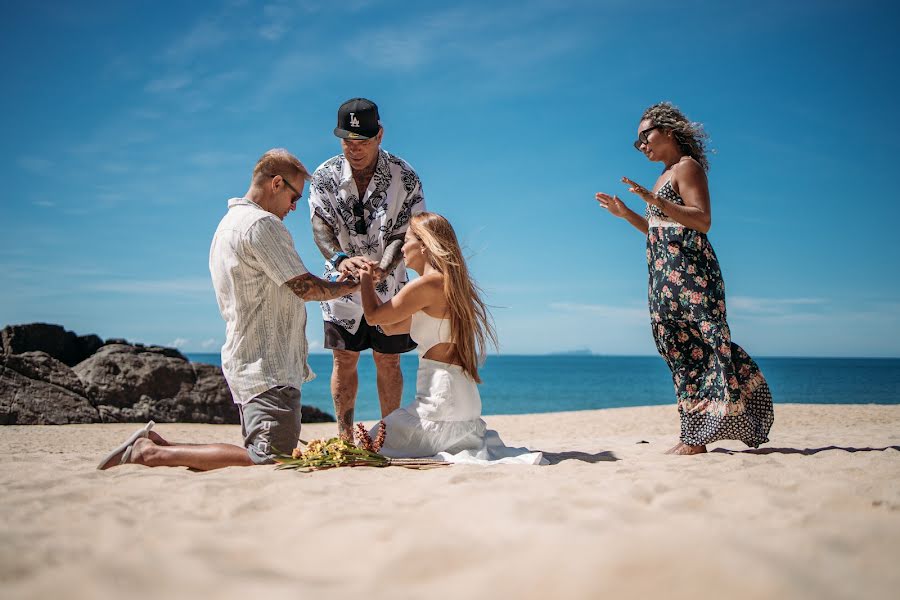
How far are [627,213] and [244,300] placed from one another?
2.85 m

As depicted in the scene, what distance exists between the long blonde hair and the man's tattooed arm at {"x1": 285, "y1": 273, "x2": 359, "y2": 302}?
686 millimetres

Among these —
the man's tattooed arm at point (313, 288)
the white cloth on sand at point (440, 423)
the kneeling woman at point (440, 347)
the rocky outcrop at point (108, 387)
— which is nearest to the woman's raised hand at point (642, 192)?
Answer: the kneeling woman at point (440, 347)

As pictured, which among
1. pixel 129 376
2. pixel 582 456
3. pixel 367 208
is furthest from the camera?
pixel 129 376

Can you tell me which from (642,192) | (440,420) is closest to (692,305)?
(642,192)

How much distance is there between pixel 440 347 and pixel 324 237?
160 centimetres

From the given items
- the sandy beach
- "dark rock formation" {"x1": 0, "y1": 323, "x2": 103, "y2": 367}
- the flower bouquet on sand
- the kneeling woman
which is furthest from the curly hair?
"dark rock formation" {"x1": 0, "y1": 323, "x2": 103, "y2": 367}

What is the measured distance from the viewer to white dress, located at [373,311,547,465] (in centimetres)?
448

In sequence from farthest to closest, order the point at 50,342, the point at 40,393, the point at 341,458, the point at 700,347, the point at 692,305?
the point at 50,342 → the point at 40,393 → the point at 700,347 → the point at 692,305 → the point at 341,458

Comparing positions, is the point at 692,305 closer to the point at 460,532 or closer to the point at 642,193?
the point at 642,193

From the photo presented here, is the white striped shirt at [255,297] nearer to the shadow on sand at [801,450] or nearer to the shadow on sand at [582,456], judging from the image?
the shadow on sand at [582,456]

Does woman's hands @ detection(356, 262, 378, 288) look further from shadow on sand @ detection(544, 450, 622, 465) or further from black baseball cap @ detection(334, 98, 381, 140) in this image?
shadow on sand @ detection(544, 450, 622, 465)

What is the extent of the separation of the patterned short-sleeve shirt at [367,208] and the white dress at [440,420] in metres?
1.20

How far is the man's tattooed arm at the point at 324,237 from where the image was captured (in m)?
5.57

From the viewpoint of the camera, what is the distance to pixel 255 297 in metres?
4.32
